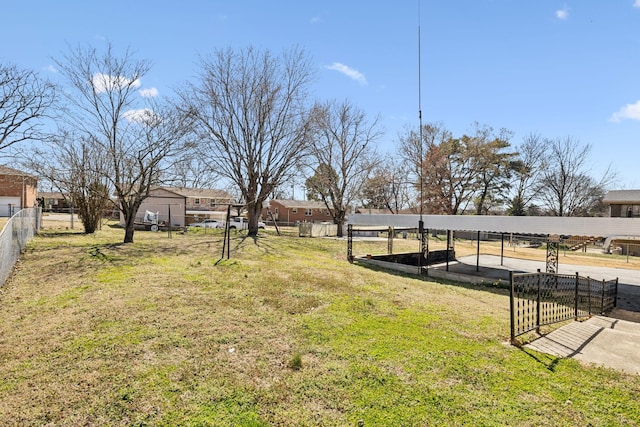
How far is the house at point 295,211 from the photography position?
54.8m

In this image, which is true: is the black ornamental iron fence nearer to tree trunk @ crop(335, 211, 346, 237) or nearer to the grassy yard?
the grassy yard

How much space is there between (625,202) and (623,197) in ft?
2.01

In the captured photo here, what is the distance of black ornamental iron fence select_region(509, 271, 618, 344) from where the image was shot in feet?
22.6

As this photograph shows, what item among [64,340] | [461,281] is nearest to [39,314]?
[64,340]

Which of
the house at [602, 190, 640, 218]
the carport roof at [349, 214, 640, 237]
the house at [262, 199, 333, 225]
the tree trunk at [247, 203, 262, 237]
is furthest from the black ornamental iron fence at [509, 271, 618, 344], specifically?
the house at [262, 199, 333, 225]

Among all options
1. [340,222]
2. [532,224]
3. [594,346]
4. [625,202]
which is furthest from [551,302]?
[625,202]

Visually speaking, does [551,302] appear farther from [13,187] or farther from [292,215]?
[292,215]

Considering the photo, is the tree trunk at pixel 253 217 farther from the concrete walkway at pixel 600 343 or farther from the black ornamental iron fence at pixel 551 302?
the concrete walkway at pixel 600 343

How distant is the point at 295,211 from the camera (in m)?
55.2

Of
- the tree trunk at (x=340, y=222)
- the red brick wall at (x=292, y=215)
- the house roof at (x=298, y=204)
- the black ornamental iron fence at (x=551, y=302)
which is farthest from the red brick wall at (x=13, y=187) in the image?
the black ornamental iron fence at (x=551, y=302)

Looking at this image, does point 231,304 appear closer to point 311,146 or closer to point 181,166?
point 181,166

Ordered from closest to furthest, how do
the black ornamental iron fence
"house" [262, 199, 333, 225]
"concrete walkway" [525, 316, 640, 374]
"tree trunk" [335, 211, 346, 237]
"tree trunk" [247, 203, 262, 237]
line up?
1. "concrete walkway" [525, 316, 640, 374]
2. the black ornamental iron fence
3. "tree trunk" [247, 203, 262, 237]
4. "tree trunk" [335, 211, 346, 237]
5. "house" [262, 199, 333, 225]

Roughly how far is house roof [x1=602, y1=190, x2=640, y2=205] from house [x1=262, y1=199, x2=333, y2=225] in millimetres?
33694

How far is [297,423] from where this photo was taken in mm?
3768
